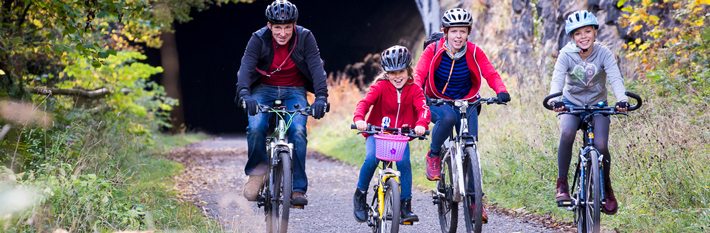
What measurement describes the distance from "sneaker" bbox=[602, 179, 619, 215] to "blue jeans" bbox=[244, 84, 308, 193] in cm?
216

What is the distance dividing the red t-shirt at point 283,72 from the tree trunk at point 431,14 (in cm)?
1157

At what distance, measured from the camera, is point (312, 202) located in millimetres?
7398

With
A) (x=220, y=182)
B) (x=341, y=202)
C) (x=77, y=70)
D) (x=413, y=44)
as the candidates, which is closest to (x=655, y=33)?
(x=341, y=202)

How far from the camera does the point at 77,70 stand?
31.9 ft

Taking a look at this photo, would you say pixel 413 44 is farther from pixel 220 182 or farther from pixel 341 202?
pixel 341 202

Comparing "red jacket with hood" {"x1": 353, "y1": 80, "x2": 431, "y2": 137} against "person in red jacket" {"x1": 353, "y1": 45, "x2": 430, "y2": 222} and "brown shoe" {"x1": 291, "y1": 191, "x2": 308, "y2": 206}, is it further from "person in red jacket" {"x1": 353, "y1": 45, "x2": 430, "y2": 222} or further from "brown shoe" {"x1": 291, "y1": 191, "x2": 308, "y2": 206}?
"brown shoe" {"x1": 291, "y1": 191, "x2": 308, "y2": 206}

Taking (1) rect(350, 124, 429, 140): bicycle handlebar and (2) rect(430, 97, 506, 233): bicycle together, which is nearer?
(1) rect(350, 124, 429, 140): bicycle handlebar

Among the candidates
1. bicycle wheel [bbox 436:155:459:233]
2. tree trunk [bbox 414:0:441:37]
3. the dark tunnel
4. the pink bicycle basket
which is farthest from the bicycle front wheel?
the dark tunnel

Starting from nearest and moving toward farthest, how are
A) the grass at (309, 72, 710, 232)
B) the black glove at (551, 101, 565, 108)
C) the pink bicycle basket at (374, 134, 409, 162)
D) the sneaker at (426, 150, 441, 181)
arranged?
the pink bicycle basket at (374, 134, 409, 162), the black glove at (551, 101, 565, 108), the grass at (309, 72, 710, 232), the sneaker at (426, 150, 441, 181)

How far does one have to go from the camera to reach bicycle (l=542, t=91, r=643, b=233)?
4.23 meters

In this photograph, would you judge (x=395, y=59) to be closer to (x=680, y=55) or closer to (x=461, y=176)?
(x=461, y=176)

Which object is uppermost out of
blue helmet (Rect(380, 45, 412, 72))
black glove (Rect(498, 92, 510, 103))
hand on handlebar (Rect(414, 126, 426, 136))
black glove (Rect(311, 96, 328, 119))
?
blue helmet (Rect(380, 45, 412, 72))

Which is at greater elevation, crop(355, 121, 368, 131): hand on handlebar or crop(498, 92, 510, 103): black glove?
crop(498, 92, 510, 103): black glove

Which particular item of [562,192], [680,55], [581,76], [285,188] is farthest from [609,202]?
[680,55]
